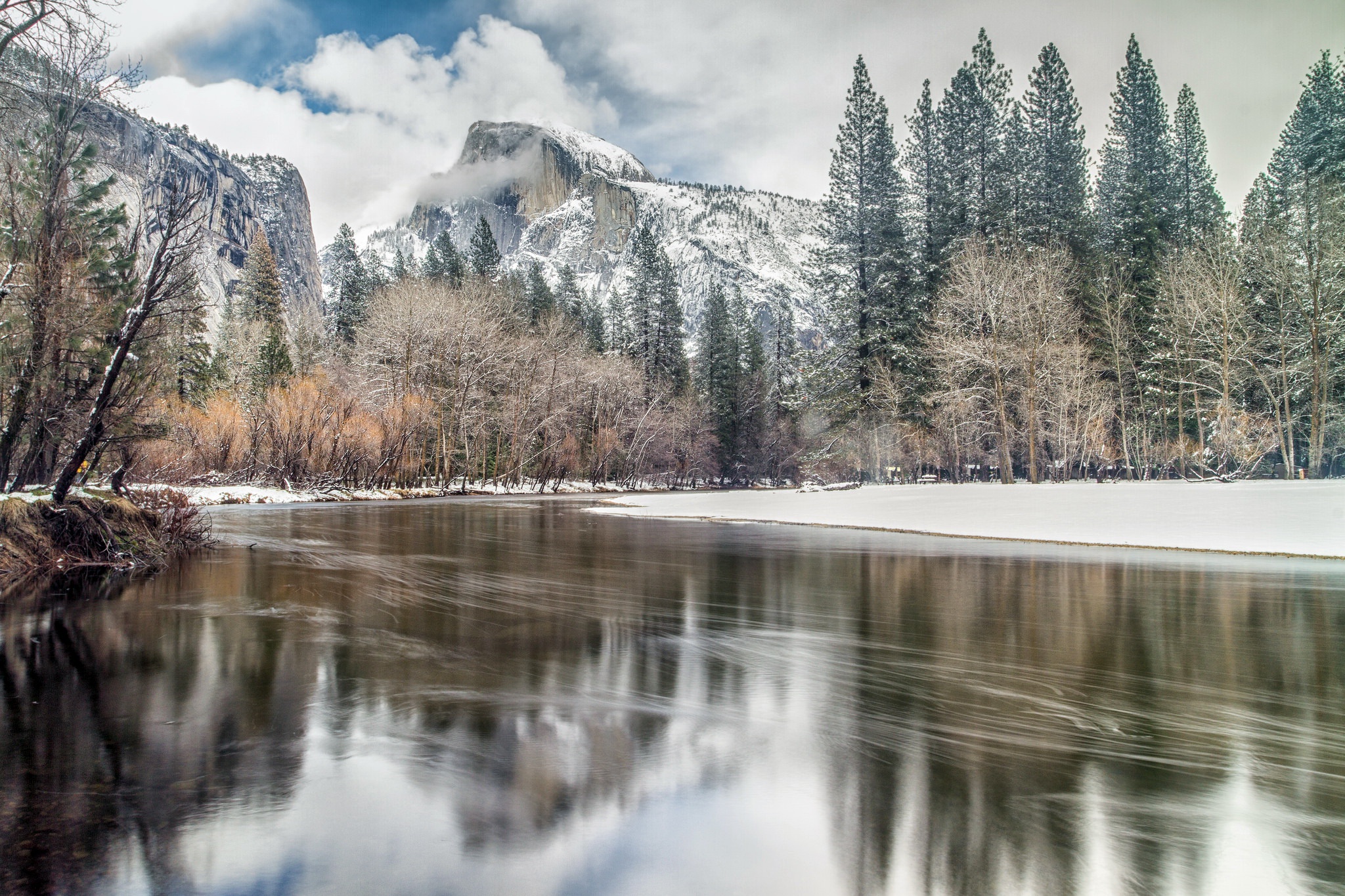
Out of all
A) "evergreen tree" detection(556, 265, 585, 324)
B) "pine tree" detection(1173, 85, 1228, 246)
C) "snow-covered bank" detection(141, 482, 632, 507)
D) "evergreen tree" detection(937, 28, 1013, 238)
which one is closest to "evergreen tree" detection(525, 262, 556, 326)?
"evergreen tree" detection(556, 265, 585, 324)

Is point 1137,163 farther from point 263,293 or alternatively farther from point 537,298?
A: point 263,293

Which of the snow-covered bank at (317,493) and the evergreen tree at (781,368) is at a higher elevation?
the evergreen tree at (781,368)

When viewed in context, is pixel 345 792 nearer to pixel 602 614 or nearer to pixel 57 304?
pixel 602 614

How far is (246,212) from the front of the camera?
130 metres

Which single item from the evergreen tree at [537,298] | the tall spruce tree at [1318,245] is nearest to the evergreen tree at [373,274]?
the evergreen tree at [537,298]

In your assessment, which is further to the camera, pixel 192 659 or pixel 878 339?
pixel 878 339

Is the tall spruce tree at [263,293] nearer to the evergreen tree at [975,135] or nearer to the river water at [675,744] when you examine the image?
the evergreen tree at [975,135]

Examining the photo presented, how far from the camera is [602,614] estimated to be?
7.33m

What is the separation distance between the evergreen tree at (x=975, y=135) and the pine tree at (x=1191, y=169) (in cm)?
1124

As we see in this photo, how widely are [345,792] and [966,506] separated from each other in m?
18.1

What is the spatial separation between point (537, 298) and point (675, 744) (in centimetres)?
6063

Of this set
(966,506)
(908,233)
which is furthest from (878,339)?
(966,506)

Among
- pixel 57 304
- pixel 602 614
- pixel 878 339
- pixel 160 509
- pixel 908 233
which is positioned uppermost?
pixel 908 233

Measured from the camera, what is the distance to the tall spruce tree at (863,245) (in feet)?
109
